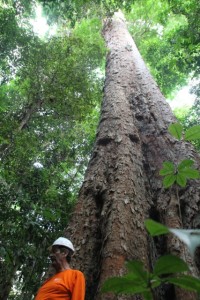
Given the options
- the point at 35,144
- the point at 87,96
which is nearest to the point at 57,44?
the point at 87,96

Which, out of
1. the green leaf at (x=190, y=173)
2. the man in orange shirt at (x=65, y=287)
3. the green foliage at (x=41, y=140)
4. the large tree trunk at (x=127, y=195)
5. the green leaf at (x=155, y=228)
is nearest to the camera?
the green leaf at (x=155, y=228)

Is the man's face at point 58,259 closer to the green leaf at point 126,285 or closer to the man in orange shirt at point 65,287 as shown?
the man in orange shirt at point 65,287

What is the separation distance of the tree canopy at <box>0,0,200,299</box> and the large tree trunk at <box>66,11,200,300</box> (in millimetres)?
737

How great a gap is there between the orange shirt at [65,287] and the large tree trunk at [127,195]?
0.11 m

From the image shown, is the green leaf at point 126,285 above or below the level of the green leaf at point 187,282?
below

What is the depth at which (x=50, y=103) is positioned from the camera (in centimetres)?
704

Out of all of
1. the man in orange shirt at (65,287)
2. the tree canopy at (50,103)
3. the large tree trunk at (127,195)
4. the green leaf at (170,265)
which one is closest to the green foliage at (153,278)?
the green leaf at (170,265)

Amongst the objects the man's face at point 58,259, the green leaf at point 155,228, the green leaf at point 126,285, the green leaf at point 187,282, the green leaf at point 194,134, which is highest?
the green leaf at point 194,134

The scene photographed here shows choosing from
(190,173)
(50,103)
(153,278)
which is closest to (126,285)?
(153,278)

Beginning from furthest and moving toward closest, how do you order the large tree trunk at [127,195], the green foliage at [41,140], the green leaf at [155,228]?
the green foliage at [41,140] → the large tree trunk at [127,195] → the green leaf at [155,228]

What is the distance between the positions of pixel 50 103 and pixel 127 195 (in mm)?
4994

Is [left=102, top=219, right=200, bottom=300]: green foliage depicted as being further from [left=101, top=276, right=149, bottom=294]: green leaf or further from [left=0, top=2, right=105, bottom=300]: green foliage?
[left=0, top=2, right=105, bottom=300]: green foliage

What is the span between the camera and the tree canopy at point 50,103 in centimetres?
373

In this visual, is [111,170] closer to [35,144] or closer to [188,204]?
[188,204]
